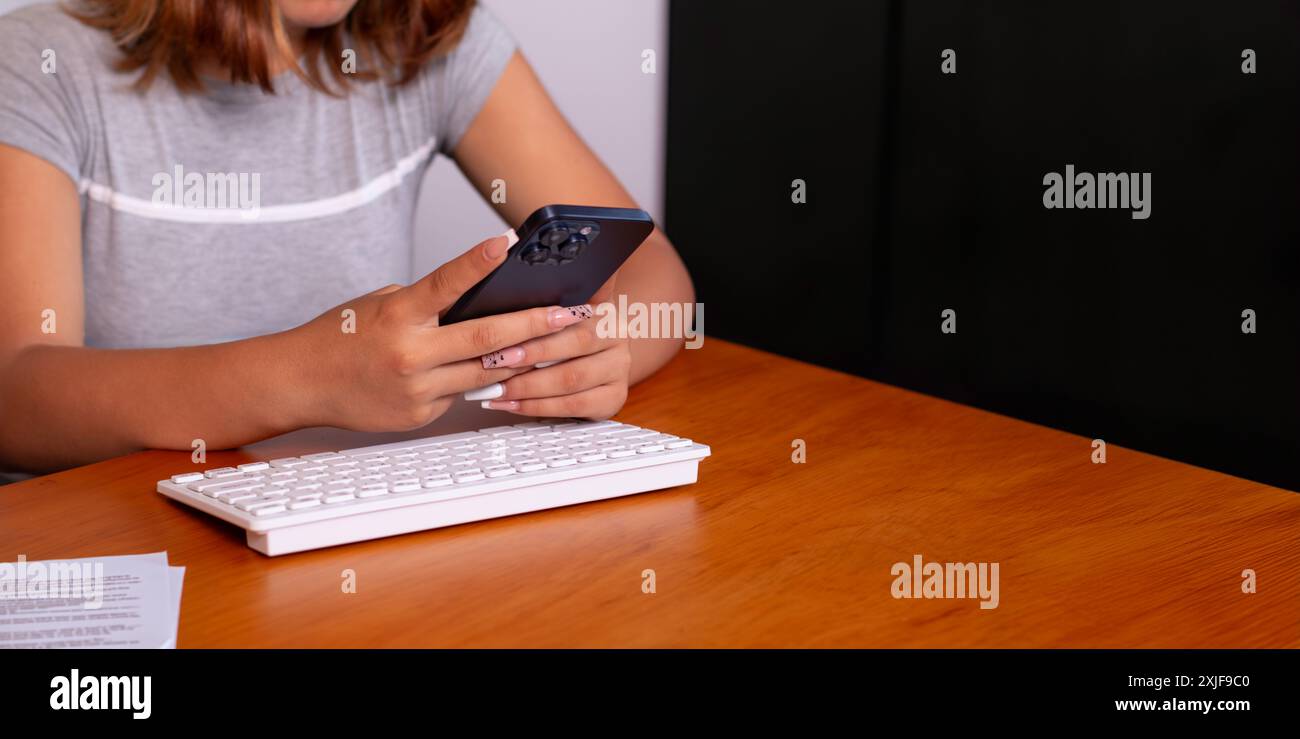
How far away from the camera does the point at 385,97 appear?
149 centimetres

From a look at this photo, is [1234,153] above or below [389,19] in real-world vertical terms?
below

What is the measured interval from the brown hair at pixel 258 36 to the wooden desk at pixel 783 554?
54 centimetres

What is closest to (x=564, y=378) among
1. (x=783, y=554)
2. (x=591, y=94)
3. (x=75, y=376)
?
(x=783, y=554)

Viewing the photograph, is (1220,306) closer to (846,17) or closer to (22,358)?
(846,17)

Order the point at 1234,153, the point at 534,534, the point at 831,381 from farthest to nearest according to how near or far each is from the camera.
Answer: the point at 1234,153
the point at 831,381
the point at 534,534

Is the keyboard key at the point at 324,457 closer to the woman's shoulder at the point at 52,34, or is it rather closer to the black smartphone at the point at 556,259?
the black smartphone at the point at 556,259

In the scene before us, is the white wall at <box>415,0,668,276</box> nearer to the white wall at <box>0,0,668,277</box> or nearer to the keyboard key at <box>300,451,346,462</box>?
the white wall at <box>0,0,668,277</box>

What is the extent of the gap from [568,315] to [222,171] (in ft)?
2.07

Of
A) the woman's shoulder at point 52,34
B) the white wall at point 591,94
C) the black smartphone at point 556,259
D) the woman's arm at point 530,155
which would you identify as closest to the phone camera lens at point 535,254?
the black smartphone at point 556,259

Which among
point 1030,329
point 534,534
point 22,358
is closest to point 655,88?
point 1030,329

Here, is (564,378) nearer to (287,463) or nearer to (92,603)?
(287,463)

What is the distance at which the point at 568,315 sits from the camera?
3.01 ft

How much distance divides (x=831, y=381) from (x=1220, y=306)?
1.19 m
